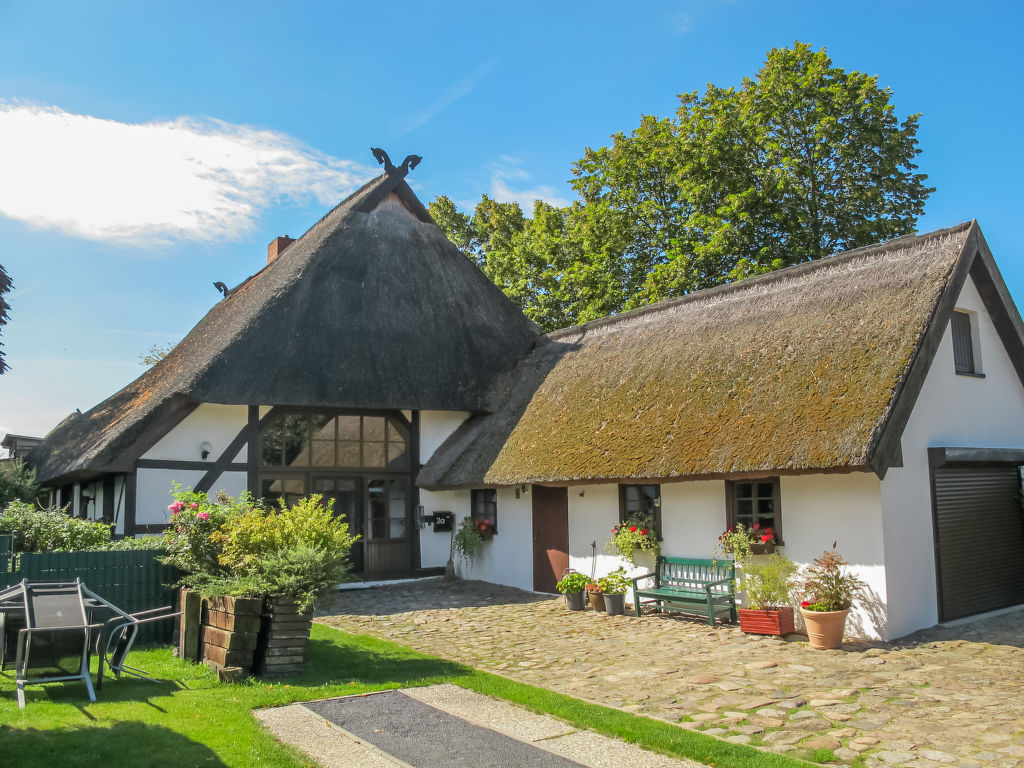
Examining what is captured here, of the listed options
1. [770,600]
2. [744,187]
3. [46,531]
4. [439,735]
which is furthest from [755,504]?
[744,187]

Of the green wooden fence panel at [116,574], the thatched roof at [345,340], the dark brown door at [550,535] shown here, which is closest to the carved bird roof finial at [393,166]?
the thatched roof at [345,340]

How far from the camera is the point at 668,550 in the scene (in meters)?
12.4

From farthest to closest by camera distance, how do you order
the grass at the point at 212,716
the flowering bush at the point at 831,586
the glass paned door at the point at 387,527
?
the glass paned door at the point at 387,527, the flowering bush at the point at 831,586, the grass at the point at 212,716

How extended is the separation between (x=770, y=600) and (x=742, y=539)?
1.00m

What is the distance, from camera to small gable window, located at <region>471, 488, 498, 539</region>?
16125 mm

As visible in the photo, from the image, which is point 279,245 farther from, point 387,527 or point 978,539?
point 978,539

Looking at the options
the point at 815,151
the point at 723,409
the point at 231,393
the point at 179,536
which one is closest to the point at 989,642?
the point at 723,409

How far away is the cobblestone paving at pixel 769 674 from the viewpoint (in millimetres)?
5895

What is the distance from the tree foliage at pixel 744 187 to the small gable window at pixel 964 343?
8577mm

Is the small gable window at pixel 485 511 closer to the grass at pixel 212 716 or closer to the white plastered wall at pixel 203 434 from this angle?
the white plastered wall at pixel 203 434

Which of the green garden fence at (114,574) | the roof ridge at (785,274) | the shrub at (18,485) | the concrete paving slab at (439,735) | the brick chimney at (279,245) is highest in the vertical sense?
the brick chimney at (279,245)

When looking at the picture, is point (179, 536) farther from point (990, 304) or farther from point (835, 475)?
point (990, 304)

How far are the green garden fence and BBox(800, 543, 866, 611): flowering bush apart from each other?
784cm

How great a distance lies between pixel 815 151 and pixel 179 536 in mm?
18303
